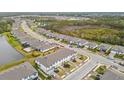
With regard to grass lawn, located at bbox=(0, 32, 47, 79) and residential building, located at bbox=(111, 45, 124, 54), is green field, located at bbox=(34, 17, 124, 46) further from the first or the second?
grass lawn, located at bbox=(0, 32, 47, 79)

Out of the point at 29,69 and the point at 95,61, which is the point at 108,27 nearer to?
the point at 95,61

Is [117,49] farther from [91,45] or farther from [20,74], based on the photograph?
[20,74]

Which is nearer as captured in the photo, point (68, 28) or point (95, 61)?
point (95, 61)

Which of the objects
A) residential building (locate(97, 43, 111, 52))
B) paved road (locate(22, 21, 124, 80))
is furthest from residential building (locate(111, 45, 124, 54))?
paved road (locate(22, 21, 124, 80))

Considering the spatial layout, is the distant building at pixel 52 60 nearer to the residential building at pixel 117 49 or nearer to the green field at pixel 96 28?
the green field at pixel 96 28
